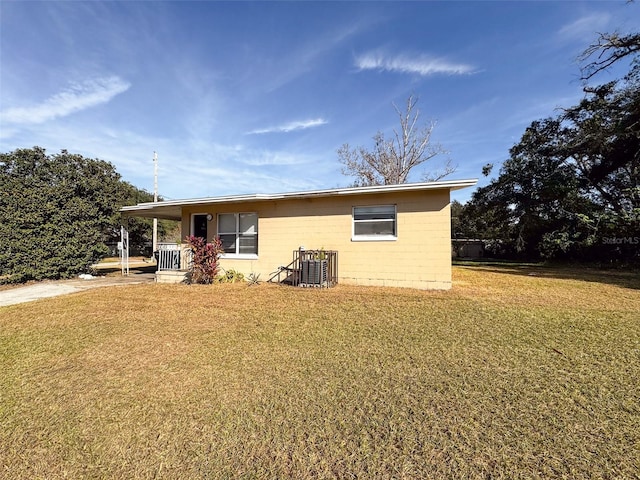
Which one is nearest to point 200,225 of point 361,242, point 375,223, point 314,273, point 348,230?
point 314,273

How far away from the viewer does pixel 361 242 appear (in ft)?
27.7

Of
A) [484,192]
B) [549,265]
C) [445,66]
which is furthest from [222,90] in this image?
[549,265]

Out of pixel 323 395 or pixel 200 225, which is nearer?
pixel 323 395

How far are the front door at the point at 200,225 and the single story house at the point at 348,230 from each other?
0.54 m

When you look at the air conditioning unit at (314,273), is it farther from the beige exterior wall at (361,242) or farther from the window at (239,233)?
the window at (239,233)

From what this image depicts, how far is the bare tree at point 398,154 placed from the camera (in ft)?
69.5

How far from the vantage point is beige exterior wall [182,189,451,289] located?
7.81 m

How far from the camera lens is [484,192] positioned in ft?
60.3

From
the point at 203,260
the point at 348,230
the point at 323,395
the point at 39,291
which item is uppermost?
the point at 348,230

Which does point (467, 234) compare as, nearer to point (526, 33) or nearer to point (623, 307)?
point (526, 33)

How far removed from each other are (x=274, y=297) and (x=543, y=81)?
1381 cm

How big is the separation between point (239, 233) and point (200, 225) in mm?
2043

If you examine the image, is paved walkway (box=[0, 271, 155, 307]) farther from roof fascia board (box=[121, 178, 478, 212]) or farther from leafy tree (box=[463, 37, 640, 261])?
leafy tree (box=[463, 37, 640, 261])

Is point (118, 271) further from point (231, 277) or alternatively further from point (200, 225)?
point (231, 277)
